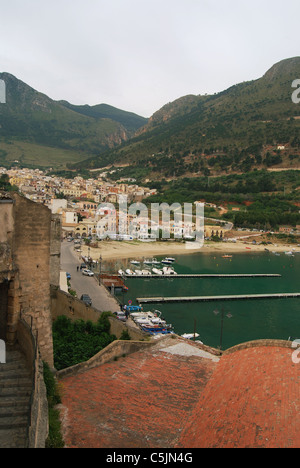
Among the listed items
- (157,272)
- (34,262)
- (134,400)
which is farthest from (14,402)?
(157,272)

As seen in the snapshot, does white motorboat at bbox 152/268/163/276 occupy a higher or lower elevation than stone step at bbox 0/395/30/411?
lower

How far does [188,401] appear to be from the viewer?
800 cm

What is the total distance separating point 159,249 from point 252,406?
42.7m

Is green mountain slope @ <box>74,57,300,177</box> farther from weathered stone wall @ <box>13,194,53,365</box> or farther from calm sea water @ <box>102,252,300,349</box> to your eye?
weathered stone wall @ <box>13,194,53,365</box>

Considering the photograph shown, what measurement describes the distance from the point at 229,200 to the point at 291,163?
2547cm

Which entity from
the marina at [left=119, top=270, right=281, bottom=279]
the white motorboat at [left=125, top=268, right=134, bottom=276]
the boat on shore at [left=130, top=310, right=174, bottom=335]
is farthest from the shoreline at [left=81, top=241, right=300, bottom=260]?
the boat on shore at [left=130, top=310, right=174, bottom=335]

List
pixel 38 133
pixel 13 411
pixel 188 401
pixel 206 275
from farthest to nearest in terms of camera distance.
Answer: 1. pixel 38 133
2. pixel 206 275
3. pixel 188 401
4. pixel 13 411

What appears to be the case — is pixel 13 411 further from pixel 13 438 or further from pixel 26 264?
pixel 26 264

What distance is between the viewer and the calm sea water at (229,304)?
72.2ft

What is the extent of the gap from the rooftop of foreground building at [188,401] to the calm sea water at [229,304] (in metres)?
9.63

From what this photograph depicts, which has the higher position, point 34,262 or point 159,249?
point 34,262

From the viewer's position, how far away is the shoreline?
1716 inches

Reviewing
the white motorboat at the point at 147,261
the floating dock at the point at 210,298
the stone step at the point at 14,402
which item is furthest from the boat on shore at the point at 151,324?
the white motorboat at the point at 147,261

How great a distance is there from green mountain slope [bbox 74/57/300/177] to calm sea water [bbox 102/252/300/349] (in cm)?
5614
